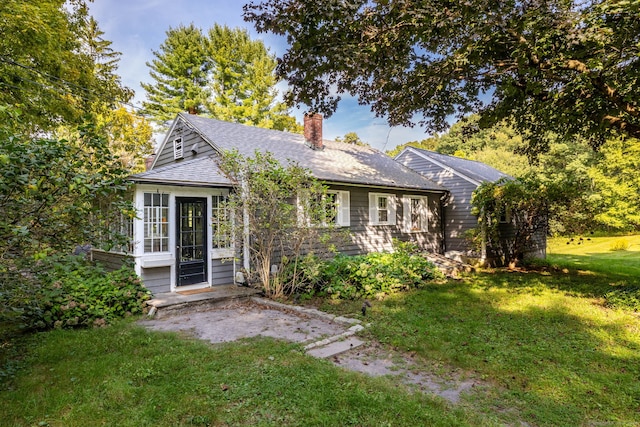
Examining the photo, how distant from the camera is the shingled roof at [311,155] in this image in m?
10.7

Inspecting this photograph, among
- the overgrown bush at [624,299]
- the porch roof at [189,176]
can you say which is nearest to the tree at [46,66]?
the porch roof at [189,176]

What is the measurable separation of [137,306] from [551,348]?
7.24 meters

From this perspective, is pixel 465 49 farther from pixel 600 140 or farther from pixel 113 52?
pixel 113 52

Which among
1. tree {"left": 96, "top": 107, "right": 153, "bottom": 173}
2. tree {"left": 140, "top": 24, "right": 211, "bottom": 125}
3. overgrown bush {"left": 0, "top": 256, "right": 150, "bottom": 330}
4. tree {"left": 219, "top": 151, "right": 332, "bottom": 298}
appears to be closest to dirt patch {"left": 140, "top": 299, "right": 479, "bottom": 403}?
overgrown bush {"left": 0, "top": 256, "right": 150, "bottom": 330}

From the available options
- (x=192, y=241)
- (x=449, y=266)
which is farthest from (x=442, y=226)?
(x=192, y=241)

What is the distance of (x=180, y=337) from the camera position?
17.9 ft

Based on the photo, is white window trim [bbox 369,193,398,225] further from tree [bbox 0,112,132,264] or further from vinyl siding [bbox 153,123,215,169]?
tree [bbox 0,112,132,264]

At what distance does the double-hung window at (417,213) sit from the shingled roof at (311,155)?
0.65 metres

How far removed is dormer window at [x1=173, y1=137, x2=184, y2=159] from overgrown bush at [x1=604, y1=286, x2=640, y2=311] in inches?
502

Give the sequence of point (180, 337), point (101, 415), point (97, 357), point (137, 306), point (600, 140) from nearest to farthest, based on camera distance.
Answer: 1. point (101, 415)
2. point (97, 357)
3. point (180, 337)
4. point (137, 306)
5. point (600, 140)

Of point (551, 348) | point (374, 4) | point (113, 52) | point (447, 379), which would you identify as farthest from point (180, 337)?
point (113, 52)

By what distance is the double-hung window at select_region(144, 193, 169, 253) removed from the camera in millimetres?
7746

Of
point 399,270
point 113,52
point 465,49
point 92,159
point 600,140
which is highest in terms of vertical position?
point 113,52

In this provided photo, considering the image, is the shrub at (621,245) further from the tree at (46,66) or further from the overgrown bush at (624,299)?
the tree at (46,66)
